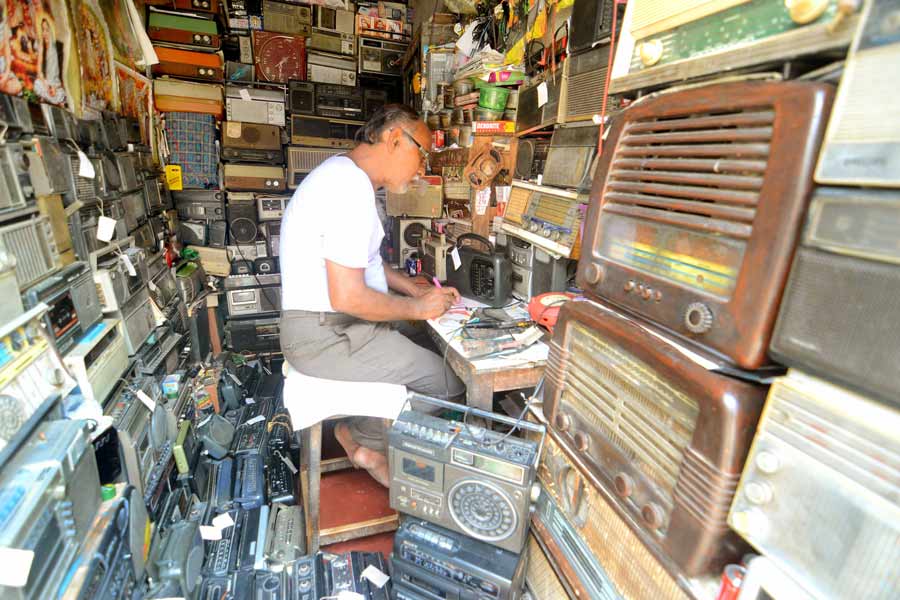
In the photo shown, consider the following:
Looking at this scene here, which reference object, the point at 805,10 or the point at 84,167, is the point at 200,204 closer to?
the point at 84,167

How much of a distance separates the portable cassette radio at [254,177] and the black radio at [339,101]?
68cm

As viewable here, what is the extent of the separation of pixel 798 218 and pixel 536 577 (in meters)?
1.20

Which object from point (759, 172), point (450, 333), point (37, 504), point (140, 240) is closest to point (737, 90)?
point (759, 172)

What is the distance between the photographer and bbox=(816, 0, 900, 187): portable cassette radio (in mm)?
480

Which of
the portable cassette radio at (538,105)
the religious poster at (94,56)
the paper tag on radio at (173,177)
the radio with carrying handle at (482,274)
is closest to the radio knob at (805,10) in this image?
the portable cassette radio at (538,105)

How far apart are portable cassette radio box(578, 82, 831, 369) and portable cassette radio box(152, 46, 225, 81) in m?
3.86

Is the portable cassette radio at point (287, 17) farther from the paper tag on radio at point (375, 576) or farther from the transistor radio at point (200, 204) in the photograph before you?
the paper tag on radio at point (375, 576)

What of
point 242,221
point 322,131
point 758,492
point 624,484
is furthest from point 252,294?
point 758,492

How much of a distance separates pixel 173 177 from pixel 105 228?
1.85 metres

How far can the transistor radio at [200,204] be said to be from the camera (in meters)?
3.70

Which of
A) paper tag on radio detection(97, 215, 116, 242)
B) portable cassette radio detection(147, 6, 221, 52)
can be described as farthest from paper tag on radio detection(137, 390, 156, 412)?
portable cassette radio detection(147, 6, 221, 52)

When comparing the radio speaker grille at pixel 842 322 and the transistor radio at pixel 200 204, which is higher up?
the radio speaker grille at pixel 842 322

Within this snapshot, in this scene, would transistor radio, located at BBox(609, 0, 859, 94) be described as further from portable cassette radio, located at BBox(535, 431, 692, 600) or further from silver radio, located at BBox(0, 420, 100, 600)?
silver radio, located at BBox(0, 420, 100, 600)

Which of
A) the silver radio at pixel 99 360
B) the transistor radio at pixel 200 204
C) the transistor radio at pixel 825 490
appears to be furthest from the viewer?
the transistor radio at pixel 200 204
